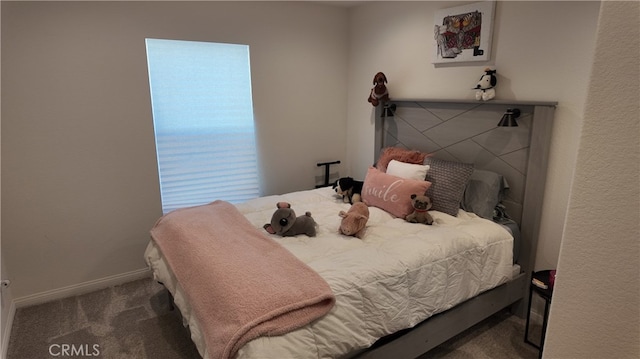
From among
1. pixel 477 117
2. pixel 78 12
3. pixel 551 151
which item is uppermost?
pixel 78 12

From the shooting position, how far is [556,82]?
7.53ft

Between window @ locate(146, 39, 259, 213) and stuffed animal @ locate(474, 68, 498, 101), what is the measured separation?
2.01 metres

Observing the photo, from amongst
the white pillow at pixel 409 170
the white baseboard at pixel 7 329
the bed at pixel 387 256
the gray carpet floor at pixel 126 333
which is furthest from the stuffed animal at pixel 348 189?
the white baseboard at pixel 7 329

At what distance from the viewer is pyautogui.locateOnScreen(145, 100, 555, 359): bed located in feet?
5.04

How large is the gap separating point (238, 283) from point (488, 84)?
216cm

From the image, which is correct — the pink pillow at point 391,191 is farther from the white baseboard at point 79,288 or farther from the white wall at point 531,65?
the white baseboard at point 79,288

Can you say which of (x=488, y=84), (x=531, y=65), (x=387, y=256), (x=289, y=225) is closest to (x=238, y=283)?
(x=289, y=225)

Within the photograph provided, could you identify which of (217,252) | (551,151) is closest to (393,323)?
(217,252)

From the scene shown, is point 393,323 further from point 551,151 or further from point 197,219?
point 551,151

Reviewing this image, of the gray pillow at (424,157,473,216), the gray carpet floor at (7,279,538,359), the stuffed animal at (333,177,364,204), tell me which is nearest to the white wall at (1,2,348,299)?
the gray carpet floor at (7,279,538,359)

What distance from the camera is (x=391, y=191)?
266 centimetres

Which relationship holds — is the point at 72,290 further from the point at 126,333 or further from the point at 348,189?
the point at 348,189

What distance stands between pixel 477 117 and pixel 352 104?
5.00 ft

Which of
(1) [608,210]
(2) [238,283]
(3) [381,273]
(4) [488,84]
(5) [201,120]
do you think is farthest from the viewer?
(5) [201,120]
